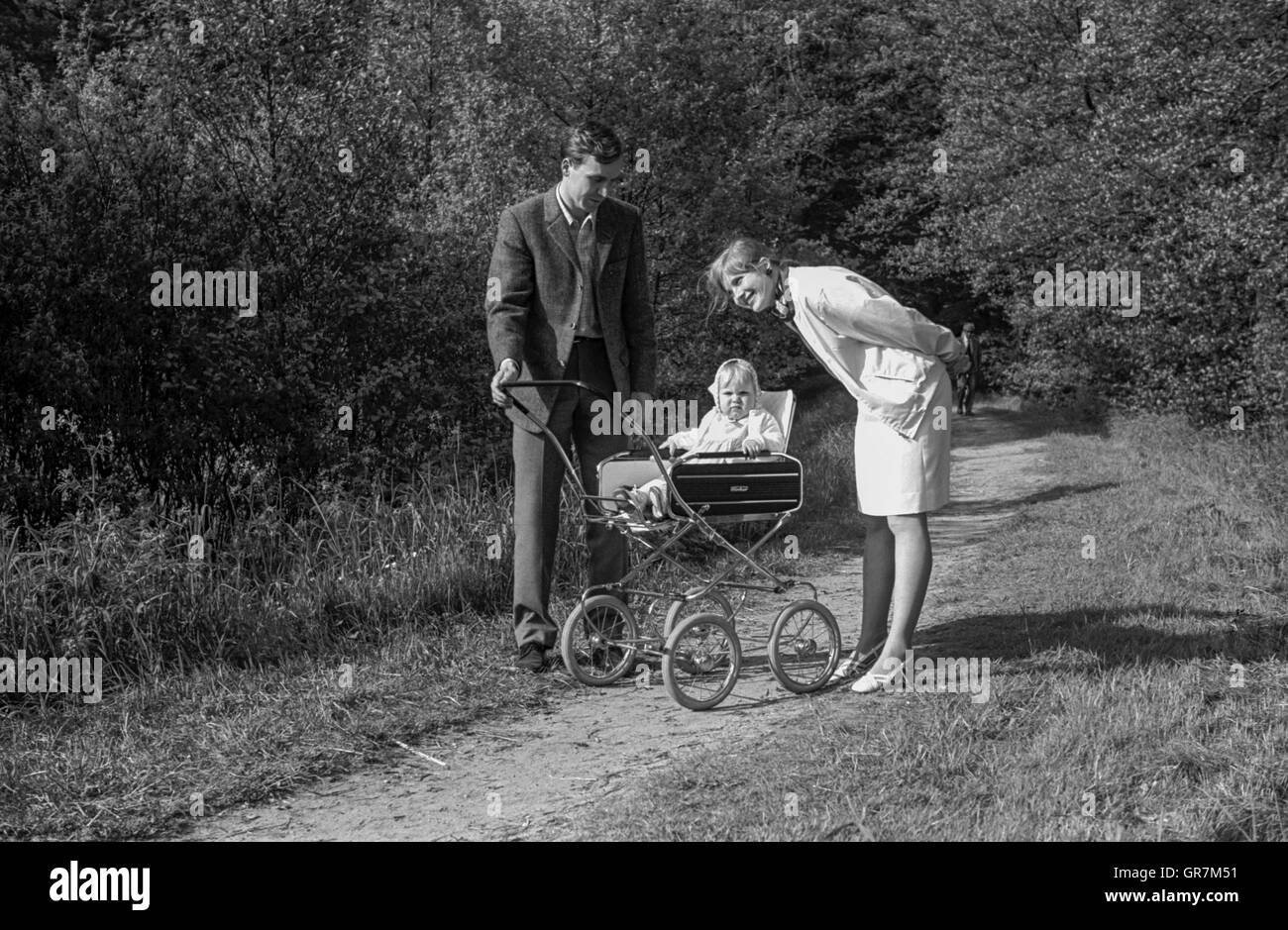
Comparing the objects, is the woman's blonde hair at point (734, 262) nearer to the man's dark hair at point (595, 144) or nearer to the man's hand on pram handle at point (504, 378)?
the man's dark hair at point (595, 144)

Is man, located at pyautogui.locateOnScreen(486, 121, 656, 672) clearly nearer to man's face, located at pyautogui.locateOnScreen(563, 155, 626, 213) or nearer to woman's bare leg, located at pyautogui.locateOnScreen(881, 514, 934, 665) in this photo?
man's face, located at pyautogui.locateOnScreen(563, 155, 626, 213)

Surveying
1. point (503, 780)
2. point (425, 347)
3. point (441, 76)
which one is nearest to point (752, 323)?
point (441, 76)

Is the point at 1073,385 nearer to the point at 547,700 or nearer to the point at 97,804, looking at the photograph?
the point at 547,700

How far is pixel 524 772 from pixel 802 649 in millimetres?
1643

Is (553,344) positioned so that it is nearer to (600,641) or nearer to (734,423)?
(734,423)

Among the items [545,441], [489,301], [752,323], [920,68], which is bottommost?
[545,441]

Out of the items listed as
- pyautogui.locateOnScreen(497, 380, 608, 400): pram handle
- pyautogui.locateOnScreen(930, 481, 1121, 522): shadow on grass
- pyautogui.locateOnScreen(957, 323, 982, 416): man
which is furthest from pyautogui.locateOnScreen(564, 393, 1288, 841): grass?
pyautogui.locateOnScreen(957, 323, 982, 416): man

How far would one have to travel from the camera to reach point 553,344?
18.9 ft

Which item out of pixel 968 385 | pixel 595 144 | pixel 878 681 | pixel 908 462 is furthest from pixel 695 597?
pixel 968 385

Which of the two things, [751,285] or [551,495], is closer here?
[751,285]

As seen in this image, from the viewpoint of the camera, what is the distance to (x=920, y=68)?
99.6 ft

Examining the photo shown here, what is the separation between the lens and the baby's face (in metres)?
6.14

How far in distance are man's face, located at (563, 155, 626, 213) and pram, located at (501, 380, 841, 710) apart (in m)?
0.79

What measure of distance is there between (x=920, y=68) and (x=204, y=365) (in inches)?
1013
